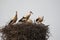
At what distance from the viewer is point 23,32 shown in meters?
1.27

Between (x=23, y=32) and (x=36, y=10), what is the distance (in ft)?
A: 2.87

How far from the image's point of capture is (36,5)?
2.11 metres

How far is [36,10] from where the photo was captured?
6.86 feet

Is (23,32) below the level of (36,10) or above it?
below

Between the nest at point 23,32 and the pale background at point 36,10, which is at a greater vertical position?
the pale background at point 36,10

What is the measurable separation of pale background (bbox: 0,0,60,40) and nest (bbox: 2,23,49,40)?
2.41ft

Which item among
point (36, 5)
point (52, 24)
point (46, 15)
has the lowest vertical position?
point (52, 24)

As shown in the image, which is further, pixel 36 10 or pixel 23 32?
pixel 36 10

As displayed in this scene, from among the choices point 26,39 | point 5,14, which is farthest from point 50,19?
point 26,39

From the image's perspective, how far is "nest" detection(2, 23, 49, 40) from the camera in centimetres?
127

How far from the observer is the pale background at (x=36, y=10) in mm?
2057

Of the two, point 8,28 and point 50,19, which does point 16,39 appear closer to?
point 8,28

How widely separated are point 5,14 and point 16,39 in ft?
3.09

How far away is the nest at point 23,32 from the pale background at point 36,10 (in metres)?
0.73
